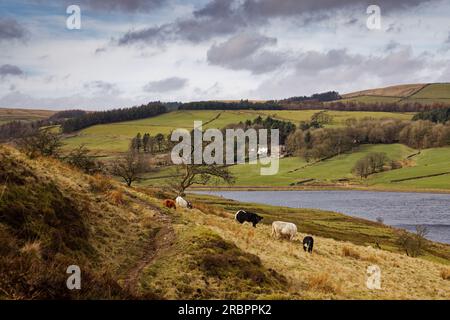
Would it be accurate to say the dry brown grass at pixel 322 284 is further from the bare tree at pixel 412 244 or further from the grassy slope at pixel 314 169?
the grassy slope at pixel 314 169

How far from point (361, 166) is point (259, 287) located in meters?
157

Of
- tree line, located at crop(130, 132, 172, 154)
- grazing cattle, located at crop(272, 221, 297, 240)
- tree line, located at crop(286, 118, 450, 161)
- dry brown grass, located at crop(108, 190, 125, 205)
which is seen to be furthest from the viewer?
tree line, located at crop(286, 118, 450, 161)

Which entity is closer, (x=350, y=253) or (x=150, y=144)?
(x=350, y=253)

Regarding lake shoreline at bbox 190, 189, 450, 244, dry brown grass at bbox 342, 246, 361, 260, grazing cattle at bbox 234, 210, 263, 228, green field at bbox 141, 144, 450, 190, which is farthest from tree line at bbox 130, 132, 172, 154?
dry brown grass at bbox 342, 246, 361, 260

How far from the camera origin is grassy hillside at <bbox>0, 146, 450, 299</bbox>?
11423 millimetres

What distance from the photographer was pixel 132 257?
16.7 meters

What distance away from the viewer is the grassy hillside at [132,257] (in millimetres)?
11423

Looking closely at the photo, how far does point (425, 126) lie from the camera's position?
187875 mm

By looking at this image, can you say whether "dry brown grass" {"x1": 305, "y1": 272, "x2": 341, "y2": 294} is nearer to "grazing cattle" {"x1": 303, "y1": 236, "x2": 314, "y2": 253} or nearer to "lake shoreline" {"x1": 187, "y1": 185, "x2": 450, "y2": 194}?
"grazing cattle" {"x1": 303, "y1": 236, "x2": 314, "y2": 253}

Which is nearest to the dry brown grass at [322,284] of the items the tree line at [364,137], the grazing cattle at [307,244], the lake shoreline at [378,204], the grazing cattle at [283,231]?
the grazing cattle at [307,244]

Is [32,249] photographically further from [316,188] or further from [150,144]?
[150,144]

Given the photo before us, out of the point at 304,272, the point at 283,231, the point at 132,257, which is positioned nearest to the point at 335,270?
the point at 304,272

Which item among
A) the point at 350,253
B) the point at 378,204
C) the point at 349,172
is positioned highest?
the point at 350,253
